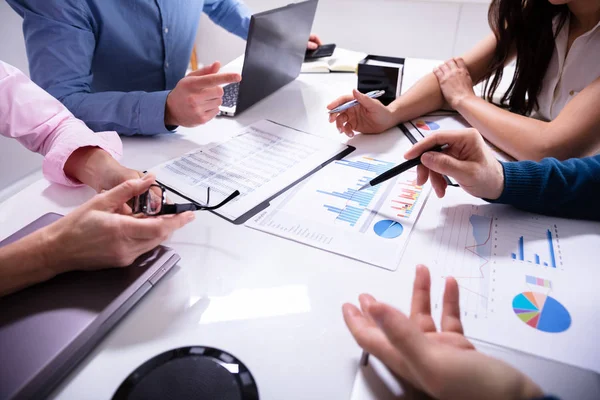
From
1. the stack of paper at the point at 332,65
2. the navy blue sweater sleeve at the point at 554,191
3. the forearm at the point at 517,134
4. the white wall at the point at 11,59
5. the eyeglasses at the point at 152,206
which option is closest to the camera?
the eyeglasses at the point at 152,206

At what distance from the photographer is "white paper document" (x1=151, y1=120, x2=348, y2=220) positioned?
75cm

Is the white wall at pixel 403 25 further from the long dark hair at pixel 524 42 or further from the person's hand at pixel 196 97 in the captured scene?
the person's hand at pixel 196 97

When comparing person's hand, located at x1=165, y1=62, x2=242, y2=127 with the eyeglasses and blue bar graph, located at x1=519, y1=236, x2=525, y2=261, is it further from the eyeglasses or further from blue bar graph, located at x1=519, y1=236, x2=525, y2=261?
blue bar graph, located at x1=519, y1=236, x2=525, y2=261

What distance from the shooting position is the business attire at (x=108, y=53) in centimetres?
94

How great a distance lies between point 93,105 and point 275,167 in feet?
1.64

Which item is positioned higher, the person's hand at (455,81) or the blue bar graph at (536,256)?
the person's hand at (455,81)

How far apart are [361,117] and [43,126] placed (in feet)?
2.36

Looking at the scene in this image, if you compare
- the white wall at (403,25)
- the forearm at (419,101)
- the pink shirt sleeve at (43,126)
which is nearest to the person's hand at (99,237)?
the pink shirt sleeve at (43,126)

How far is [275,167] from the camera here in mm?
838

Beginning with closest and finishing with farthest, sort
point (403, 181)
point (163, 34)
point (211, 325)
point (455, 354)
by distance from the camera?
1. point (455, 354)
2. point (211, 325)
3. point (403, 181)
4. point (163, 34)

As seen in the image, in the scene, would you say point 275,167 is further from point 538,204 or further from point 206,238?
point 538,204

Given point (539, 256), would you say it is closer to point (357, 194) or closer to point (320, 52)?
point (357, 194)

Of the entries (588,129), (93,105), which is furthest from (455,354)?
(93,105)

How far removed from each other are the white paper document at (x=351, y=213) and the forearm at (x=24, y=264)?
296 mm
